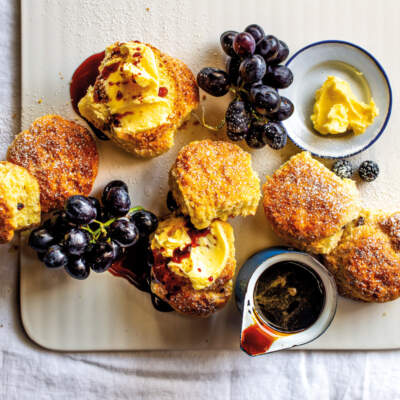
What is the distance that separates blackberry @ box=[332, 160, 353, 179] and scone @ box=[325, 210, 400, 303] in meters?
0.18

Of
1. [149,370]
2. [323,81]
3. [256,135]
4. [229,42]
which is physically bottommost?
[149,370]

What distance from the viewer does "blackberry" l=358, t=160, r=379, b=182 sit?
59.1 inches

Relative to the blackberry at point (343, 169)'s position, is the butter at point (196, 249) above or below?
below

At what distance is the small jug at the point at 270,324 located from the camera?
125 centimetres

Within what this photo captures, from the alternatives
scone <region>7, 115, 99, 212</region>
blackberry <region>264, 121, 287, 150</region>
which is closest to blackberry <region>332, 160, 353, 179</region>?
blackberry <region>264, 121, 287, 150</region>

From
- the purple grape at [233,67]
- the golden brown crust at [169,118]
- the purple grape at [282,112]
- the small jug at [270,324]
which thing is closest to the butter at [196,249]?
the small jug at [270,324]

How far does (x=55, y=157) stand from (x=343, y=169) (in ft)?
3.30

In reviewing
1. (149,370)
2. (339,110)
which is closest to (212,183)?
(339,110)

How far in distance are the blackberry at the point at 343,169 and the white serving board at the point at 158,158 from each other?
94 mm

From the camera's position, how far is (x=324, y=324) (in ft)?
4.29

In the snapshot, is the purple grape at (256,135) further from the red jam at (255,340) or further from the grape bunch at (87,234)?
the red jam at (255,340)

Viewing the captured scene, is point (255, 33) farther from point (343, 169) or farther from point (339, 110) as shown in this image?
point (343, 169)

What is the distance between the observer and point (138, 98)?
4.17ft

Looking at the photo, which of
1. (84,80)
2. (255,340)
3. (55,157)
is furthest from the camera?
(84,80)
